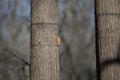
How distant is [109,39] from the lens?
4566 millimetres

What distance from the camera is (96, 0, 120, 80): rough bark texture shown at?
454 cm

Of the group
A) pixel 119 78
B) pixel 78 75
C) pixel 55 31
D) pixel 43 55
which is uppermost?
pixel 55 31

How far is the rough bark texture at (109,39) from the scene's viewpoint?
454cm

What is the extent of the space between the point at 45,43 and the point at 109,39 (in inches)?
35.0

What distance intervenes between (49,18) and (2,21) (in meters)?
15.8

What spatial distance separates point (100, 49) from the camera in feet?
15.2

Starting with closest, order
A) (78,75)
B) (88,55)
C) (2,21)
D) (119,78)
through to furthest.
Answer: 1. (119,78)
2. (2,21)
3. (78,75)
4. (88,55)

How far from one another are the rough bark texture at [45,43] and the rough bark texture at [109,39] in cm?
64

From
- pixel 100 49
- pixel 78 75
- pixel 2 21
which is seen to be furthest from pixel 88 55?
pixel 100 49

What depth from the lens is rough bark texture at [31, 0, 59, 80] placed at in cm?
455

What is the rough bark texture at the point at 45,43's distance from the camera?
4.55 metres

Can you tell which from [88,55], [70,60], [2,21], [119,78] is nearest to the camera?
[119,78]

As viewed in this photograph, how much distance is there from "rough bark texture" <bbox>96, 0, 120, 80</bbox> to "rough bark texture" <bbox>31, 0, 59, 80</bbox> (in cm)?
64

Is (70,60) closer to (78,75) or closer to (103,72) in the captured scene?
(78,75)
